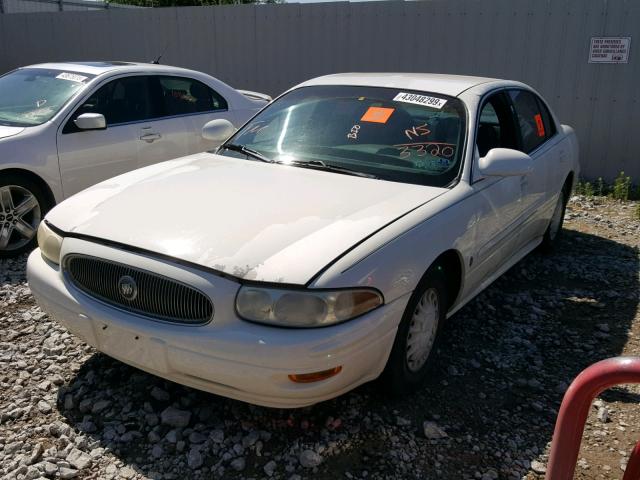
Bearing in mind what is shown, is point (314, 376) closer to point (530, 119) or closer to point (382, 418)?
point (382, 418)

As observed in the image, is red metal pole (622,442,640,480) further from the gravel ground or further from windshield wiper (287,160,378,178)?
windshield wiper (287,160,378,178)

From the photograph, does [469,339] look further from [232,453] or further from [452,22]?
[452,22]

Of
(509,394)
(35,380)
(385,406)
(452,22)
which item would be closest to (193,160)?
(35,380)

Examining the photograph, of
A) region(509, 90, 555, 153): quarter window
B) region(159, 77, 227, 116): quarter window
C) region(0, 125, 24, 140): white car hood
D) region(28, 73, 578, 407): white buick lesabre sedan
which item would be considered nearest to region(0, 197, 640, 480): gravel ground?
region(28, 73, 578, 407): white buick lesabre sedan

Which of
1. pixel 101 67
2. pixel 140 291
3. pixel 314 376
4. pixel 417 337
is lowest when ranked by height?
pixel 417 337

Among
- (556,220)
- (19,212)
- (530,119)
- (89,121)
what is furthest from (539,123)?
(19,212)

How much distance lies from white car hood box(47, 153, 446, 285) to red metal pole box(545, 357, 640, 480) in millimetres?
1087

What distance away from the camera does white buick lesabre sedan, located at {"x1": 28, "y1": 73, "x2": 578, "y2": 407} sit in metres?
2.64

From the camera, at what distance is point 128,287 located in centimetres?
285

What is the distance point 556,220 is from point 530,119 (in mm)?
1208

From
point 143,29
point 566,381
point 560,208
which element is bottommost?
point 566,381

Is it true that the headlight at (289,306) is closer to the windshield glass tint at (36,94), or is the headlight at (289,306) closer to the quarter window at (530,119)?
the quarter window at (530,119)

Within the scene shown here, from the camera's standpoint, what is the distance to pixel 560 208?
580 cm

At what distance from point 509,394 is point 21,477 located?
2.45 metres
